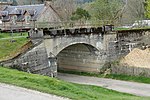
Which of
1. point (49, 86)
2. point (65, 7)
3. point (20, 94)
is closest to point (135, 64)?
point (49, 86)

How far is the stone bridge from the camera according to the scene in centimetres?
3133

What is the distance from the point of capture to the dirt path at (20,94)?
16.0 meters

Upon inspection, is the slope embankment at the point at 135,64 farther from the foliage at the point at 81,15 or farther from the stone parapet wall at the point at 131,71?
the foliage at the point at 81,15

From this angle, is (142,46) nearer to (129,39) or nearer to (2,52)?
(129,39)

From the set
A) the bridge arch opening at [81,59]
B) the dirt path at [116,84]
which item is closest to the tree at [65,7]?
the bridge arch opening at [81,59]

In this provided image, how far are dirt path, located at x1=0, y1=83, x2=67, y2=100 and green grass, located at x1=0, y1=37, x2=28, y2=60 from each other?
30.7ft

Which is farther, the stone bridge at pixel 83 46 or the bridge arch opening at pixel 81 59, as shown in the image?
the bridge arch opening at pixel 81 59

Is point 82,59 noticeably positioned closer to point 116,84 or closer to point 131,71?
point 131,71

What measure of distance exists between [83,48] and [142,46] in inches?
342

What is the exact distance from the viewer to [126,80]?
3700cm

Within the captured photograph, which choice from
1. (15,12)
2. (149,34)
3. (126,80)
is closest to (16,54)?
(126,80)

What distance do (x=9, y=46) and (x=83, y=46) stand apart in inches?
562

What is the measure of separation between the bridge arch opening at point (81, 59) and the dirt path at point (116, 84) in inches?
90.3

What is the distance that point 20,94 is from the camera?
1678 cm
